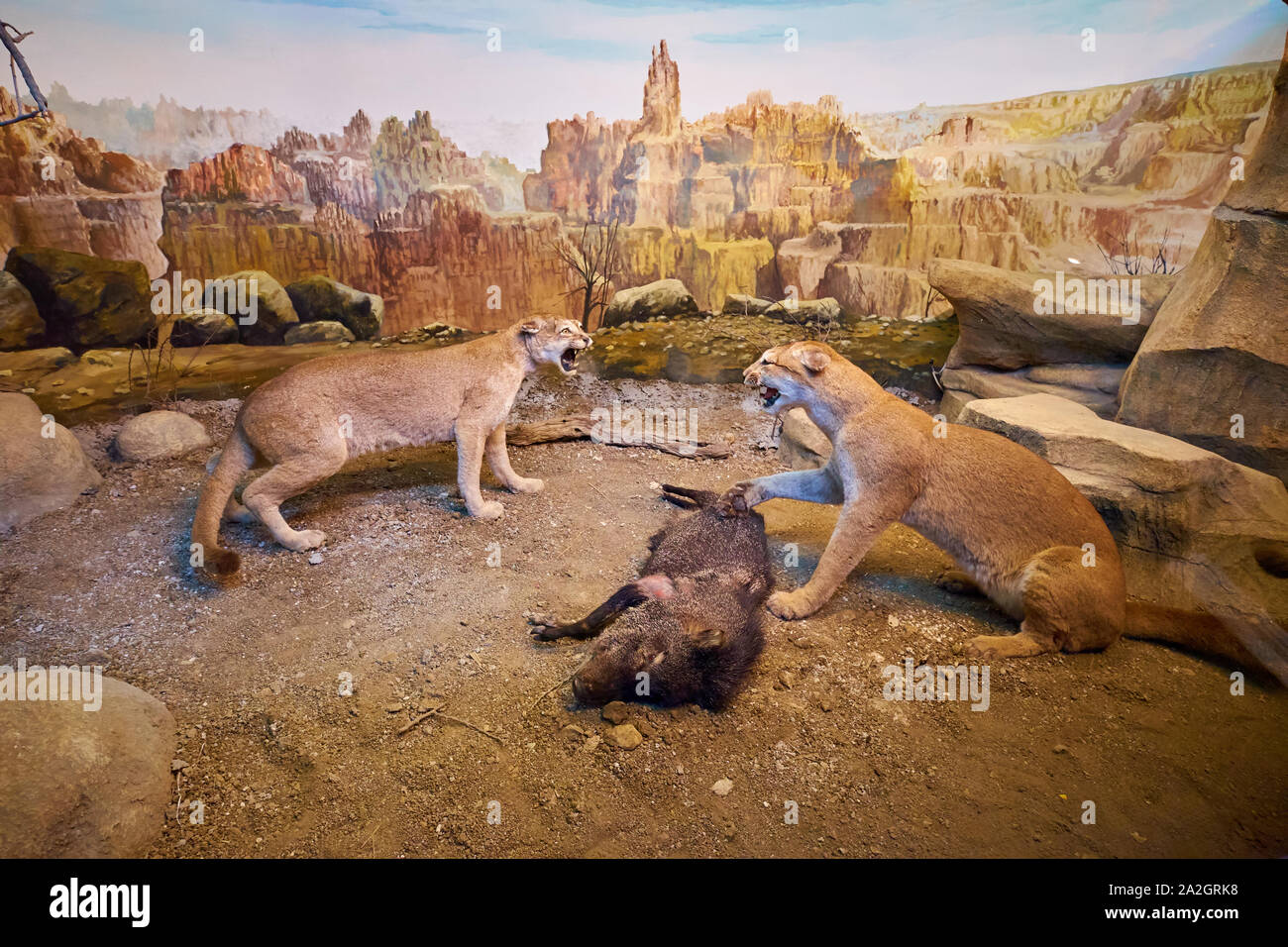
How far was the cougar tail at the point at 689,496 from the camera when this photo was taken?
5004mm

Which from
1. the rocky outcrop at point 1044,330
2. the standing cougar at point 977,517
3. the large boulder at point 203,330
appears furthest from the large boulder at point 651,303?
the standing cougar at point 977,517

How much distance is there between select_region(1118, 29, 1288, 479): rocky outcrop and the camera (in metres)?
4.36

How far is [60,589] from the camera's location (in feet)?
13.4

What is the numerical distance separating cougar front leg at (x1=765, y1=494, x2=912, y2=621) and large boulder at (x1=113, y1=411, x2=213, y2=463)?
5164mm

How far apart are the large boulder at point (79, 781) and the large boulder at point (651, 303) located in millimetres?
6158

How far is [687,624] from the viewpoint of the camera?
11.3ft

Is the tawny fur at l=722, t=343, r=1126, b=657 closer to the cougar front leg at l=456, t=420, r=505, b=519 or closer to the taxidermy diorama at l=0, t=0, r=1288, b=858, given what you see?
the taxidermy diorama at l=0, t=0, r=1288, b=858

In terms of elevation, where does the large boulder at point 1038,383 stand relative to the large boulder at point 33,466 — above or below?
above

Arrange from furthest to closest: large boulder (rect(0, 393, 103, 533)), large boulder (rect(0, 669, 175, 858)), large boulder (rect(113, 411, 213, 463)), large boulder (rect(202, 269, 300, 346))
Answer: large boulder (rect(202, 269, 300, 346)) → large boulder (rect(113, 411, 213, 463)) → large boulder (rect(0, 393, 103, 533)) → large boulder (rect(0, 669, 175, 858))

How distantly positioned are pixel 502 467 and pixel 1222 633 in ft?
15.2

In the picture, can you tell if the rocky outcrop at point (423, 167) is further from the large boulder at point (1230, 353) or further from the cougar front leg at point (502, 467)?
the large boulder at point (1230, 353)

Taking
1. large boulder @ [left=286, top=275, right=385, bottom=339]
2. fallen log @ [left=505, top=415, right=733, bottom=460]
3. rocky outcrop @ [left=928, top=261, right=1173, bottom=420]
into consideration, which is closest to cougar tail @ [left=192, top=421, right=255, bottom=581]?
fallen log @ [left=505, top=415, right=733, bottom=460]

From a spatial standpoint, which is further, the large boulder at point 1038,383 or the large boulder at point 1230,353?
the large boulder at point 1038,383
